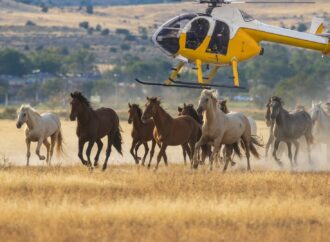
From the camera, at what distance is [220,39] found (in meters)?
33.0

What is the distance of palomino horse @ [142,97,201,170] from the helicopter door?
1695mm

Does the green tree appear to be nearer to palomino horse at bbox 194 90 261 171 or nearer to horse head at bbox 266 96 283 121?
horse head at bbox 266 96 283 121

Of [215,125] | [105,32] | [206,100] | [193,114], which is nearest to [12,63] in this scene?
[105,32]

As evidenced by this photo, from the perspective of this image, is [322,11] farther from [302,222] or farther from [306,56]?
[302,222]

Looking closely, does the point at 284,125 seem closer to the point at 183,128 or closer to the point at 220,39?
the point at 220,39

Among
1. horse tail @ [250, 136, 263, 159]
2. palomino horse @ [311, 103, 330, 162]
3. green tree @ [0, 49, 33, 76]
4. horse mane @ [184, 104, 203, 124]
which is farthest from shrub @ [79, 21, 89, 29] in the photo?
horse tail @ [250, 136, 263, 159]

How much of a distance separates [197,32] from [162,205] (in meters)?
11.4

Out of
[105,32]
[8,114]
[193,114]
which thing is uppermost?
[193,114]

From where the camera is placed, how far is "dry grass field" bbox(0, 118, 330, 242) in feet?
63.4

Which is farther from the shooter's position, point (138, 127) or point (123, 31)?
point (123, 31)

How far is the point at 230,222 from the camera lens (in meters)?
20.4

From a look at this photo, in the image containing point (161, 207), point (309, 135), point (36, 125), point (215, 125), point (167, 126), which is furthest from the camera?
point (309, 135)

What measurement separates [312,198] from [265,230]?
4.43m

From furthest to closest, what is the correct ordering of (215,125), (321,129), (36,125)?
(321,129) < (36,125) < (215,125)
